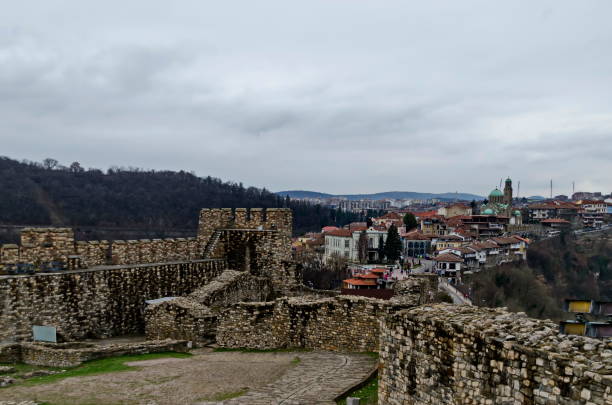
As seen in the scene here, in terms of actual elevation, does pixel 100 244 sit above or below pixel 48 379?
above

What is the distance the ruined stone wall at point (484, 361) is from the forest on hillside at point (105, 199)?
2845 inches

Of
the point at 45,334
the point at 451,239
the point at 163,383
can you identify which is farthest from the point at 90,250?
the point at 451,239

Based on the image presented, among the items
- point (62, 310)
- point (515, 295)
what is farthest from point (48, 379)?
point (515, 295)

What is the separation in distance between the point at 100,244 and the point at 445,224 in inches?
5363

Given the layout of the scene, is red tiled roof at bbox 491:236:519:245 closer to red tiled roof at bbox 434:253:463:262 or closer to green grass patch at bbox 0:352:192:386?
red tiled roof at bbox 434:253:463:262

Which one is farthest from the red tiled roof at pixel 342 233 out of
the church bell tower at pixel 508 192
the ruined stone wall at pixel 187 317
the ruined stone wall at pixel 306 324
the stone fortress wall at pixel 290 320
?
the ruined stone wall at pixel 306 324

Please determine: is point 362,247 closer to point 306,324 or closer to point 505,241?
point 505,241

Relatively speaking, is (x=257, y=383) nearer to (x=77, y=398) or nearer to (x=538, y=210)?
(x=77, y=398)

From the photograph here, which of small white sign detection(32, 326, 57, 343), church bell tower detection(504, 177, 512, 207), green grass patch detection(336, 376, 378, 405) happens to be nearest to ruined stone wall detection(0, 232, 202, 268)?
small white sign detection(32, 326, 57, 343)

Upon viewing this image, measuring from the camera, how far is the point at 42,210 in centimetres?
9744

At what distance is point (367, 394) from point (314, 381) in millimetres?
1190

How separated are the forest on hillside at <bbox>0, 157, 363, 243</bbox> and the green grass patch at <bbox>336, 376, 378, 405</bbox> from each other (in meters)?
70.4

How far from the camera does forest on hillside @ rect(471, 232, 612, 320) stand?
81.8 m

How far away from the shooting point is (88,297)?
50.2 ft
